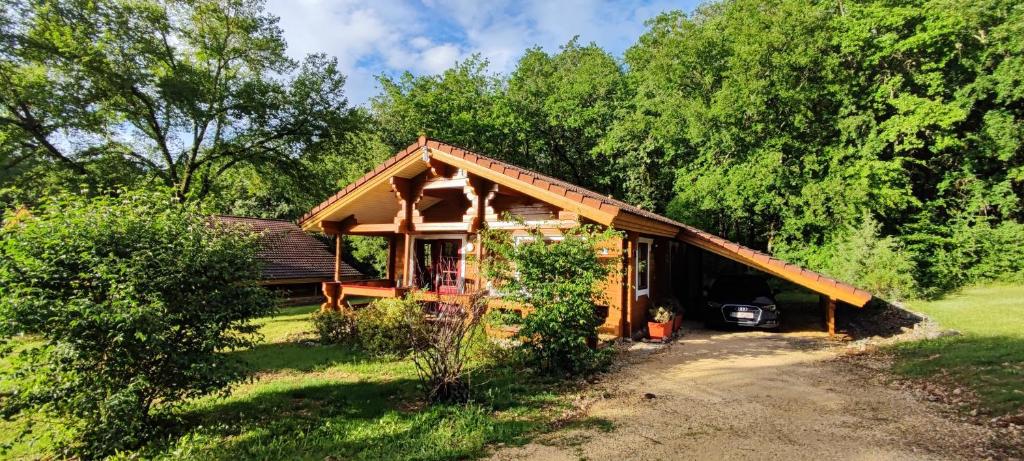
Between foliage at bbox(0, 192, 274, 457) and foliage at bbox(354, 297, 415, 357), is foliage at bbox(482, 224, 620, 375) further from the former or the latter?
foliage at bbox(0, 192, 274, 457)

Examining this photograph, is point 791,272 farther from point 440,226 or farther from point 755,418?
point 440,226

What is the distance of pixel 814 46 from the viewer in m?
17.5

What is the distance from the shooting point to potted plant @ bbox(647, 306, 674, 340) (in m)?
10.4

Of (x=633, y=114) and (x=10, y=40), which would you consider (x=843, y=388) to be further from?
(x=10, y=40)

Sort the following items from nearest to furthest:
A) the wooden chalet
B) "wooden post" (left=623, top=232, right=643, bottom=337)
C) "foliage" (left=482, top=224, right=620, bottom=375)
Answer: "foliage" (left=482, top=224, right=620, bottom=375)
the wooden chalet
"wooden post" (left=623, top=232, right=643, bottom=337)

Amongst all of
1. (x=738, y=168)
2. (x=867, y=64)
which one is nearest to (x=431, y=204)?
(x=738, y=168)

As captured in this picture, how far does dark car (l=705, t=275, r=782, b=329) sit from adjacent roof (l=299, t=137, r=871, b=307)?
A: 144cm

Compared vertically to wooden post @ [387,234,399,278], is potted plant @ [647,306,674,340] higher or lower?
lower

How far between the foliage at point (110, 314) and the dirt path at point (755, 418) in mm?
3742

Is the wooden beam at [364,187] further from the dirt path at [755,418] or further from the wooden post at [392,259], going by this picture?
the dirt path at [755,418]

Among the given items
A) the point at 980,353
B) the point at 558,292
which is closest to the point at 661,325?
the point at 558,292

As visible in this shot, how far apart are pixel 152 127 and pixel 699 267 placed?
22.8 meters

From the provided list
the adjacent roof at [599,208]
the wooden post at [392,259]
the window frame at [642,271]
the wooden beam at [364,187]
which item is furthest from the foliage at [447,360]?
the wooden post at [392,259]

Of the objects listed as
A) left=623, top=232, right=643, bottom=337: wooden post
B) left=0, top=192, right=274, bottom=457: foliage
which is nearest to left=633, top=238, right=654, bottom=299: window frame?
left=623, top=232, right=643, bottom=337: wooden post
